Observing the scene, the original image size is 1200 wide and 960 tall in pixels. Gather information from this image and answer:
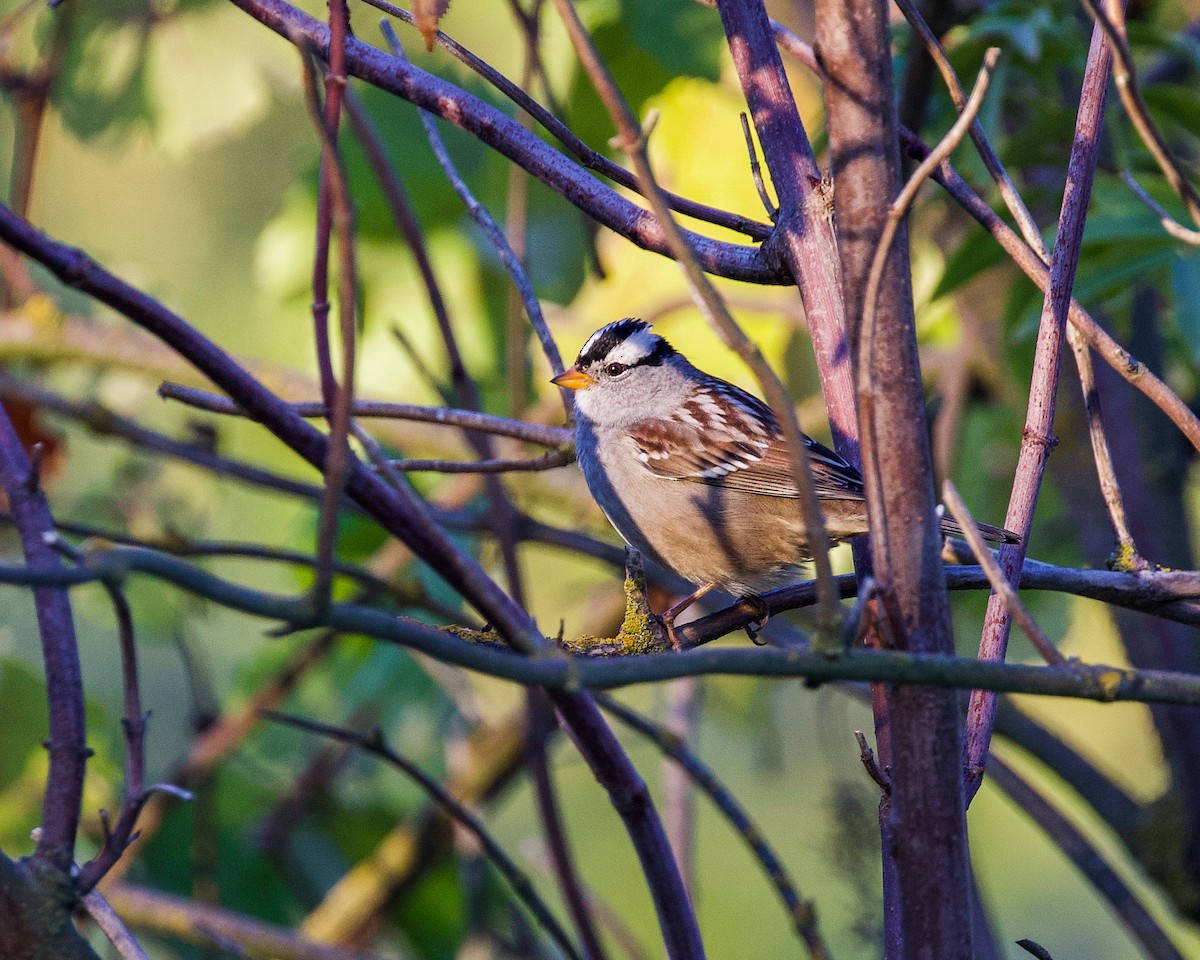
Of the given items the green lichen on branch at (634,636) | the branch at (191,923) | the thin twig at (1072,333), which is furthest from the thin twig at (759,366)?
the branch at (191,923)

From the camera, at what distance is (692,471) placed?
2812 mm

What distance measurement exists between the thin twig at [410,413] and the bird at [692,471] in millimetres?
648

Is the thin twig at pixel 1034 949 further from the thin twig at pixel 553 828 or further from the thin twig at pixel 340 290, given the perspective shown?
the thin twig at pixel 340 290

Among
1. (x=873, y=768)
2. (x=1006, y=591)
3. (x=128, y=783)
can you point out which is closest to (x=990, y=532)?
(x=873, y=768)

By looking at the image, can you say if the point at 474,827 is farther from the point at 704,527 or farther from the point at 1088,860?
the point at 1088,860

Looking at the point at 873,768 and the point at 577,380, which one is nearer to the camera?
the point at 873,768

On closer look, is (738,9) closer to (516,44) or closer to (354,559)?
(516,44)

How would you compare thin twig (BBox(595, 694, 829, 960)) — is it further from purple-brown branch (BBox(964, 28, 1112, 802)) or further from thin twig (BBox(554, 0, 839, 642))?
thin twig (BBox(554, 0, 839, 642))

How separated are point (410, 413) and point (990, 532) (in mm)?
888

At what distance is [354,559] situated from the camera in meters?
3.38

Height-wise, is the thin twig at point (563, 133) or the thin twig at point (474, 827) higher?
the thin twig at point (563, 133)

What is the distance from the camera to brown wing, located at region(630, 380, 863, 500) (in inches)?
110

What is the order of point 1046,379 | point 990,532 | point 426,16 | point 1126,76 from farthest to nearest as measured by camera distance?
point 990,532 < point 1046,379 < point 1126,76 < point 426,16

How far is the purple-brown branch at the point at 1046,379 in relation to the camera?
53.8 inches
